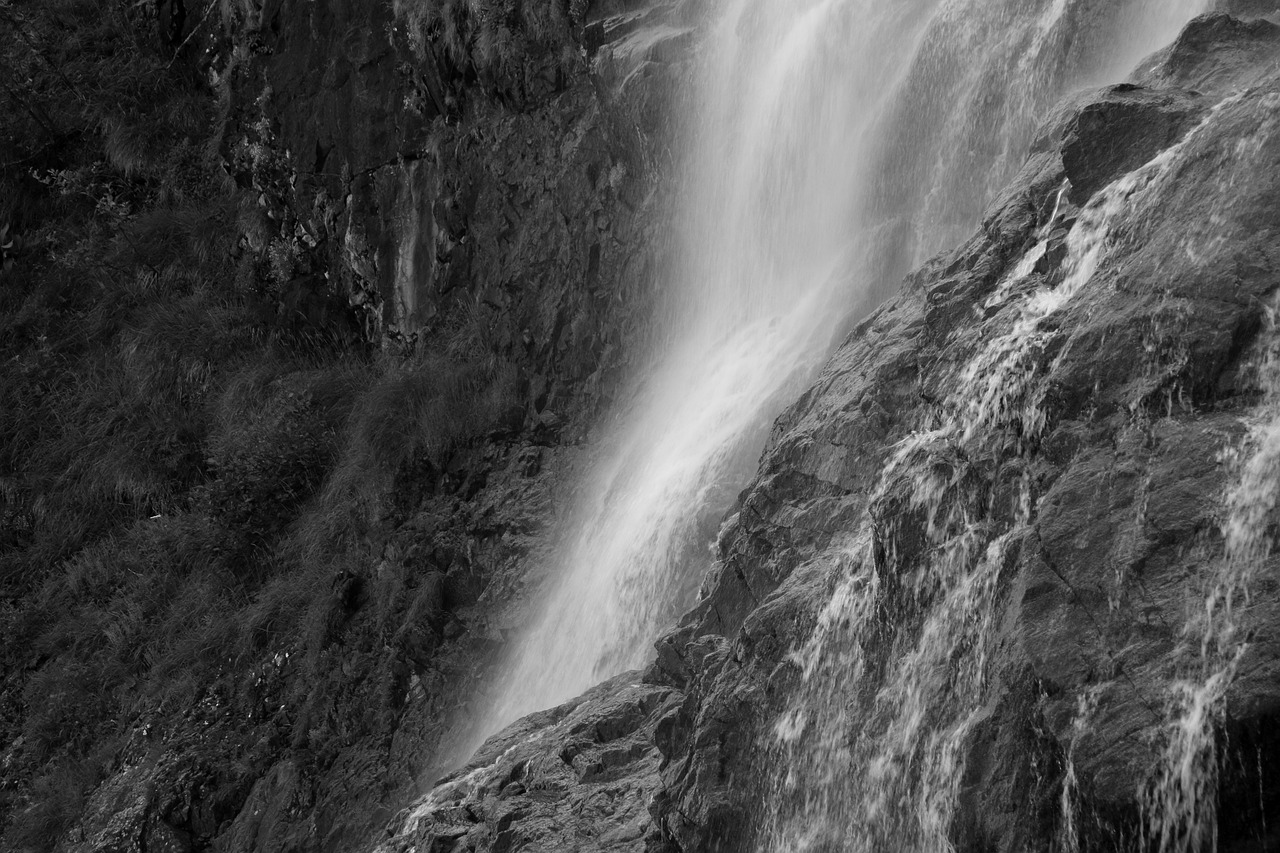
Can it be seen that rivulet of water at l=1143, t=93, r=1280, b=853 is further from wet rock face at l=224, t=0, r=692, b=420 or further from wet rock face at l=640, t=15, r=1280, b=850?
wet rock face at l=224, t=0, r=692, b=420

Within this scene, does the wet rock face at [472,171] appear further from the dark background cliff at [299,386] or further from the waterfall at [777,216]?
the waterfall at [777,216]

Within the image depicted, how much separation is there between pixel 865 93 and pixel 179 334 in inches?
383

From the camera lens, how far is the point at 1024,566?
13.3 feet

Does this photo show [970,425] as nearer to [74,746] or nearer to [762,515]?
[762,515]

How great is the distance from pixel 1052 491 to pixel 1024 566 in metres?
0.27

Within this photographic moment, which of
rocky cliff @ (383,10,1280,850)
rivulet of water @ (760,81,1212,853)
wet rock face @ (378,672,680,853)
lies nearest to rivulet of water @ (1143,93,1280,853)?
rocky cliff @ (383,10,1280,850)

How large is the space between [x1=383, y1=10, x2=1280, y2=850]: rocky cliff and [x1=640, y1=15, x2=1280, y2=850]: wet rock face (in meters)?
0.01

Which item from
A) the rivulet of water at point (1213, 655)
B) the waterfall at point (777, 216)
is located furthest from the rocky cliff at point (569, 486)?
the waterfall at point (777, 216)

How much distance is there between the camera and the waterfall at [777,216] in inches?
323

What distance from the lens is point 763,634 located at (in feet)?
17.3

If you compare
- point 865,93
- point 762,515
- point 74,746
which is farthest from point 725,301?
point 74,746

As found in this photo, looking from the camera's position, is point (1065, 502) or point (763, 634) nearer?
point (1065, 502)

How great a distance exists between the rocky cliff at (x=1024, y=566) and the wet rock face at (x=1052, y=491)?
11 millimetres

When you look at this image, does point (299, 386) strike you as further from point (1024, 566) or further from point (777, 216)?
point (1024, 566)
